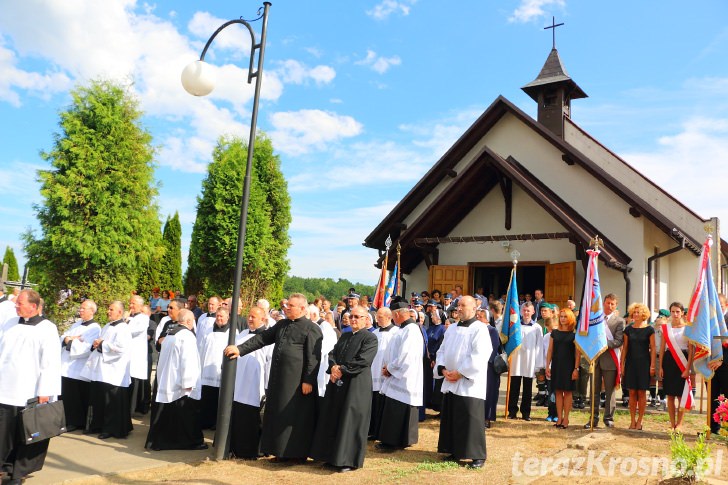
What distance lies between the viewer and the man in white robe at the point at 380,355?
8.55 metres

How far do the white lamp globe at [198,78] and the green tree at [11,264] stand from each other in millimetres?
34761

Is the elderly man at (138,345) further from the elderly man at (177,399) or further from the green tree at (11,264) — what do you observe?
the green tree at (11,264)

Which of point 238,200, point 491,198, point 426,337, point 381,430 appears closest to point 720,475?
point 381,430

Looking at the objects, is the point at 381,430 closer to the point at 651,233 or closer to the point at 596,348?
the point at 596,348

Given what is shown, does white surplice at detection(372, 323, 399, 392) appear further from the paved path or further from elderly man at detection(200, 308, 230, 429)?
the paved path

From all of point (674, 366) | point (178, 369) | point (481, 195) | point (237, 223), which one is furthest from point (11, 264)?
point (674, 366)

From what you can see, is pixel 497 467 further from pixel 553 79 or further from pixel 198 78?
pixel 553 79

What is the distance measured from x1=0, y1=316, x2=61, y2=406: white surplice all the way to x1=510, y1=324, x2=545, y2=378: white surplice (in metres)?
6.95

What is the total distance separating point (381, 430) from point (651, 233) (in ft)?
40.0

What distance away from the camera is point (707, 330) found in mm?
8500

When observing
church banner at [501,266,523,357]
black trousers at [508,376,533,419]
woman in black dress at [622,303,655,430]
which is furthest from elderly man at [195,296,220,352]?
woman in black dress at [622,303,655,430]

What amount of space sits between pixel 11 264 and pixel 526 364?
3660cm

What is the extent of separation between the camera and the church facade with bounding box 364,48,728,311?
16.2m

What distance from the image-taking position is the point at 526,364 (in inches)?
413
